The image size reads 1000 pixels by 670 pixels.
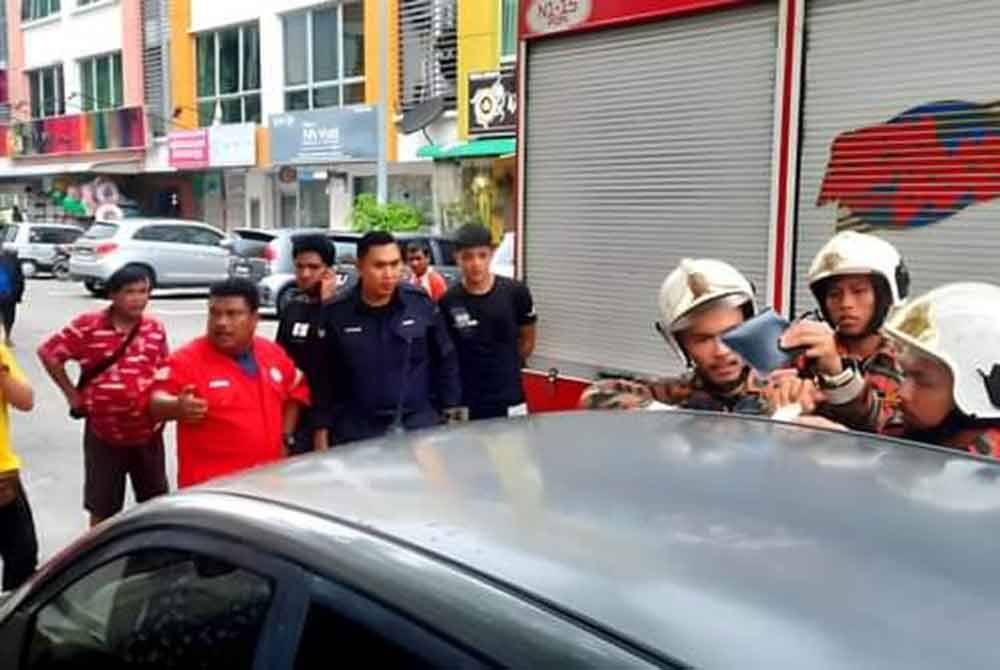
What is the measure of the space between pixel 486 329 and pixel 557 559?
4.14m

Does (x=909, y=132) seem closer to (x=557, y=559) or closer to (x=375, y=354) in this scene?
(x=375, y=354)

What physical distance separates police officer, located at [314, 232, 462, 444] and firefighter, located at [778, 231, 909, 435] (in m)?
1.94

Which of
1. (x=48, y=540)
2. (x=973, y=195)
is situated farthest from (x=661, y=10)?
(x=48, y=540)

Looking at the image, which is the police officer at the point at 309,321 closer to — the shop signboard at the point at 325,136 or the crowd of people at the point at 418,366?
the crowd of people at the point at 418,366

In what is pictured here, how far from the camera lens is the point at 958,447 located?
7.85 feet

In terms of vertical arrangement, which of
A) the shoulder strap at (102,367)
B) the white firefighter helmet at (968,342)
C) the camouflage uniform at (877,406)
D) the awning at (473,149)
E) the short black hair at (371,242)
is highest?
the awning at (473,149)

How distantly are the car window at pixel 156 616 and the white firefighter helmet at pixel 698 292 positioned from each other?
5.26 feet

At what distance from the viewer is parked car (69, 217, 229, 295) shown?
22.1 metres

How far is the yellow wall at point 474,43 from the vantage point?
1984 centimetres

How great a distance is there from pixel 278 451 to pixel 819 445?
2.89m

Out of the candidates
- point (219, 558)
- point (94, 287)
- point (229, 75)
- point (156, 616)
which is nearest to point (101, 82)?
point (229, 75)

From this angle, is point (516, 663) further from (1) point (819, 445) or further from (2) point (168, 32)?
(2) point (168, 32)

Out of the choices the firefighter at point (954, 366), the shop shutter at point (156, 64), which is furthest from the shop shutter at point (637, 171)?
the shop shutter at point (156, 64)

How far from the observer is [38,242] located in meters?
28.0
